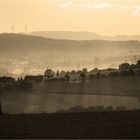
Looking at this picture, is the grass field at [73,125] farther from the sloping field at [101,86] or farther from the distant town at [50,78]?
the sloping field at [101,86]

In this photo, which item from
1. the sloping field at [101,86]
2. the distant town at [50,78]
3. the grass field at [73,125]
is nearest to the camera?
the grass field at [73,125]

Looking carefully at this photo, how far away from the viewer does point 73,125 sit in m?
14.2

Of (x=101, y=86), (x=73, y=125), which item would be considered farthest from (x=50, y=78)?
(x=73, y=125)

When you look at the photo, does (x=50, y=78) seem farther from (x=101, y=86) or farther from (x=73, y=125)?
(x=73, y=125)

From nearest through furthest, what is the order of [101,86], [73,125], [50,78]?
[73,125], [101,86], [50,78]

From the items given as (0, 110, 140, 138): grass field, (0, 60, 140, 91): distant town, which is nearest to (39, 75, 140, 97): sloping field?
(0, 60, 140, 91): distant town

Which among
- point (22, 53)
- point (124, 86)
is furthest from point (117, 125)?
point (22, 53)

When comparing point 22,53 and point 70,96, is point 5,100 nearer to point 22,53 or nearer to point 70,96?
point 70,96

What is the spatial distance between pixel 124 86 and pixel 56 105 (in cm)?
931

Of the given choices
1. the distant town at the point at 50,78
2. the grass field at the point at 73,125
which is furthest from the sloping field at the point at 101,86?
the grass field at the point at 73,125

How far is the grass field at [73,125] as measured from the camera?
13.1 meters

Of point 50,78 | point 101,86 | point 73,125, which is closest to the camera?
point 73,125

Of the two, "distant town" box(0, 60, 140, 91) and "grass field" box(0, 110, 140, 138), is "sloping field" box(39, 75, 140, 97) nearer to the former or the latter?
"distant town" box(0, 60, 140, 91)

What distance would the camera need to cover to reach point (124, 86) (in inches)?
1718
